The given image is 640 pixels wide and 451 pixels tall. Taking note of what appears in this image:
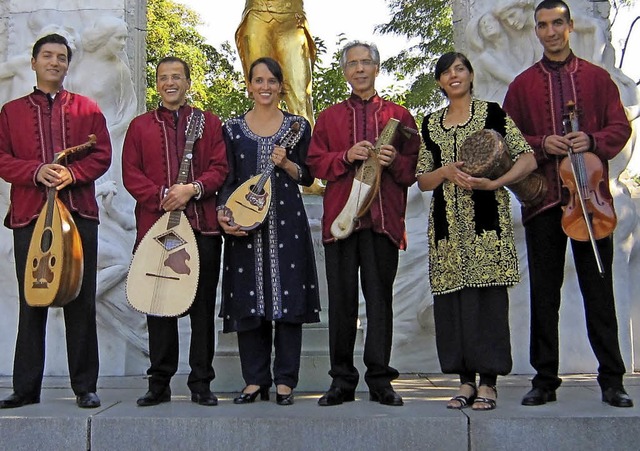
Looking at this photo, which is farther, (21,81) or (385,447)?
(21,81)

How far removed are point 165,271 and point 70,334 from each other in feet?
1.94

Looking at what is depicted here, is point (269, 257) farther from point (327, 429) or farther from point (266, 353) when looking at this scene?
point (327, 429)

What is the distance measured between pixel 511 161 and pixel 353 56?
0.89 m

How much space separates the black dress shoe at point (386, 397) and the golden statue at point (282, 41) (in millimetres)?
2559

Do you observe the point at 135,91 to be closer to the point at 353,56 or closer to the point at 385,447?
the point at 353,56

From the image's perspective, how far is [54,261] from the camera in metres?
3.65

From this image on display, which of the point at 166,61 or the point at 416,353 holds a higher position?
the point at 166,61

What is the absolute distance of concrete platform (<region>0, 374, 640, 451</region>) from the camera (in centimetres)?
335

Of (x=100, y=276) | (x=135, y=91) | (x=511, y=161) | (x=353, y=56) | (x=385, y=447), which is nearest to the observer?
(x=385, y=447)

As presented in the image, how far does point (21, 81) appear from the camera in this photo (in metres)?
5.97

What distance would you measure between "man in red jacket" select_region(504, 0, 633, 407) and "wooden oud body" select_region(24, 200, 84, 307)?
207 centimetres

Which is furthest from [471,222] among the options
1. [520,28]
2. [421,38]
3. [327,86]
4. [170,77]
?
[421,38]

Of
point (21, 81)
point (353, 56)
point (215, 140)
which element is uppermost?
point (21, 81)

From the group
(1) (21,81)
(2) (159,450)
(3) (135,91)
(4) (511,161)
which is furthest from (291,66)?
(2) (159,450)
